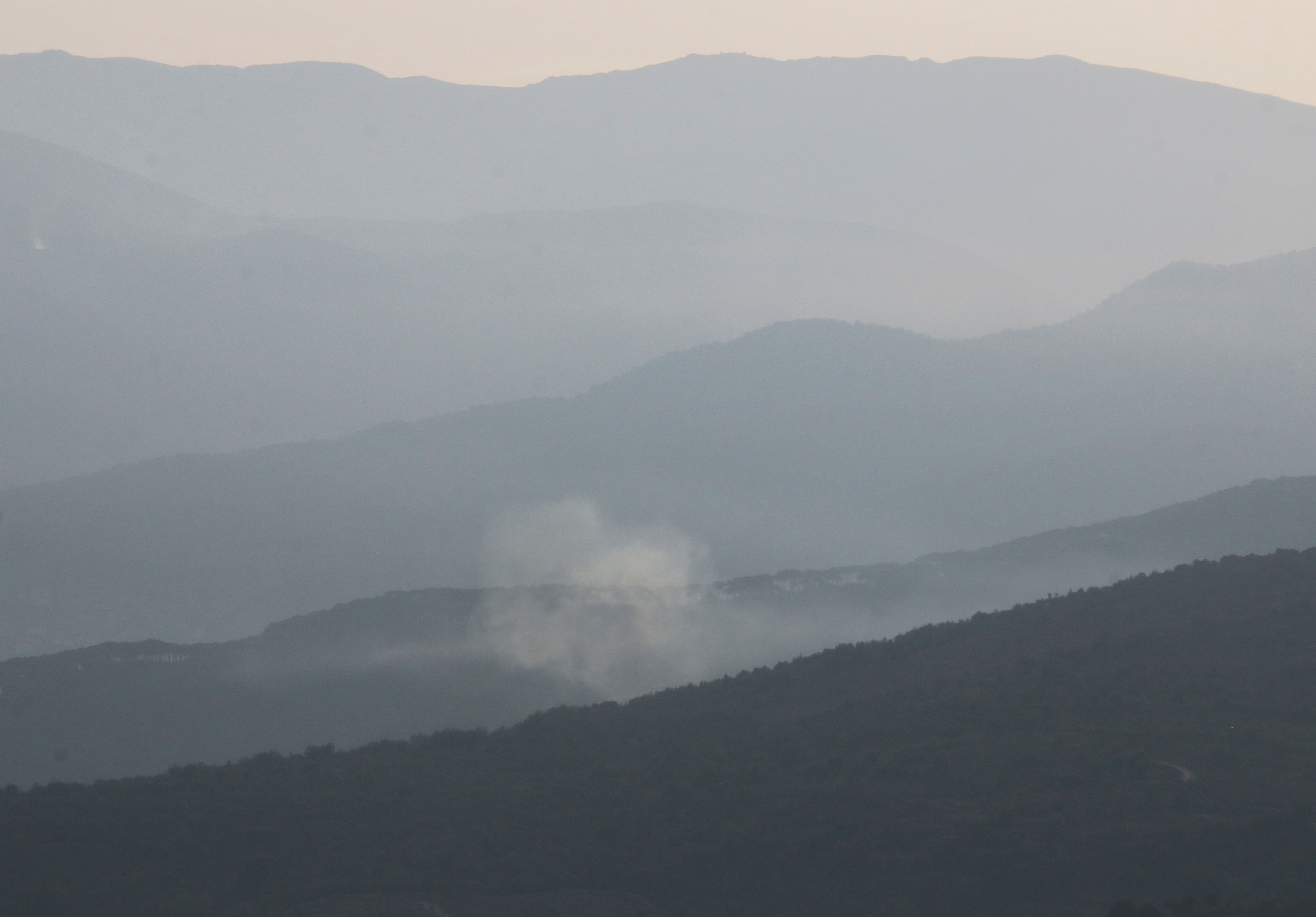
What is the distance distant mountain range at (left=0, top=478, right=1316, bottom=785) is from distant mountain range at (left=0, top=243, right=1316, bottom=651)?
41650mm

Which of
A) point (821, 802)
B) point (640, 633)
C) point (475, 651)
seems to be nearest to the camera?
point (821, 802)

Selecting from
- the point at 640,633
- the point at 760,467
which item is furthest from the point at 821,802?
the point at 760,467

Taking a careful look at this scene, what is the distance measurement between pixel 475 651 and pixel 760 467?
8460 centimetres

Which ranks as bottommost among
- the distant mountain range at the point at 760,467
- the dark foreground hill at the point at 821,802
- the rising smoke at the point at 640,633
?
the dark foreground hill at the point at 821,802

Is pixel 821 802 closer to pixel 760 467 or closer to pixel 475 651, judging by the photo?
pixel 475 651

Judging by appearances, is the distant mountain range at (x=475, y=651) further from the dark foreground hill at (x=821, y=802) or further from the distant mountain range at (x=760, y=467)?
the distant mountain range at (x=760, y=467)

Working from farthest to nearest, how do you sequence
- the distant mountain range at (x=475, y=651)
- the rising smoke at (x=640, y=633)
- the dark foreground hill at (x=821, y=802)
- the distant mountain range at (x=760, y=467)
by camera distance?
the distant mountain range at (x=760, y=467), the rising smoke at (x=640, y=633), the distant mountain range at (x=475, y=651), the dark foreground hill at (x=821, y=802)

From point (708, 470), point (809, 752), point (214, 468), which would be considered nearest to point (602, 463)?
point (708, 470)

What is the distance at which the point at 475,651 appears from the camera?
2645 inches

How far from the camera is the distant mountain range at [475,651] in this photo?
5997 cm

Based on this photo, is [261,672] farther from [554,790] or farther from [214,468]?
[214,468]

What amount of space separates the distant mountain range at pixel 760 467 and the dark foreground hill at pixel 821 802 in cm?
8165

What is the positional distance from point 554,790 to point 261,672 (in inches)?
1582

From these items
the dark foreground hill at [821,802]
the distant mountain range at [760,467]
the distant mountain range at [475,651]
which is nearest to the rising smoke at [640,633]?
the distant mountain range at [475,651]
